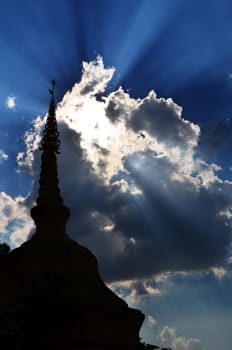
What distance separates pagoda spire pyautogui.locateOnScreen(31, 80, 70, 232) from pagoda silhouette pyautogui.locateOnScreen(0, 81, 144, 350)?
0.10m

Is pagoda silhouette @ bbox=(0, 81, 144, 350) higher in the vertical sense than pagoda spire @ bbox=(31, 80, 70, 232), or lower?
lower

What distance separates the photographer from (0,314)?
35750 mm

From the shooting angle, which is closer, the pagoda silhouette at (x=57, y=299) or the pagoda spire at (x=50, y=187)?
the pagoda silhouette at (x=57, y=299)

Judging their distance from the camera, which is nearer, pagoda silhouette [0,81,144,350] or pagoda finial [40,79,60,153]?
pagoda silhouette [0,81,144,350]

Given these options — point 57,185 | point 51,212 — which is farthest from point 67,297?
point 57,185

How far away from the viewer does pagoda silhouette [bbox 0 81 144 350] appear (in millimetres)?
39562

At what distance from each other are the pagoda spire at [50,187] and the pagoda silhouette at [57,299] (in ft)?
0.32

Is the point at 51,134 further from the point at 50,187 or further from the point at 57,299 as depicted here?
the point at 57,299

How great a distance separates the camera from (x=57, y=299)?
1618 inches

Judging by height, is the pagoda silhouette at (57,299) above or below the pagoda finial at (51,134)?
below

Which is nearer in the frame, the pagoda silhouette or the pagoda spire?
the pagoda silhouette

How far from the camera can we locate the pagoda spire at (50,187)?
48.9 metres

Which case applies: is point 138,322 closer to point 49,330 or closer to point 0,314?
point 49,330

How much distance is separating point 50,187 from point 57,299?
1319cm
